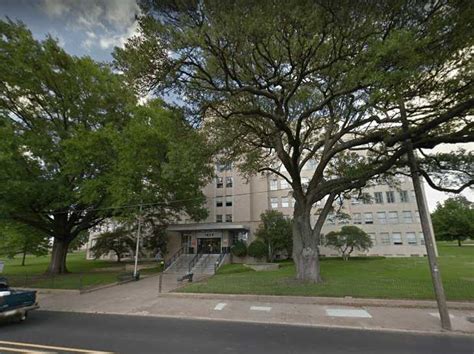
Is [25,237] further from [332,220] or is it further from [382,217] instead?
[382,217]

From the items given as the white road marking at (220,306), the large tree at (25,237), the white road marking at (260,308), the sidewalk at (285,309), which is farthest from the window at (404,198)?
the large tree at (25,237)

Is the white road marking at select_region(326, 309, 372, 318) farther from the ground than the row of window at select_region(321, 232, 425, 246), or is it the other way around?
the row of window at select_region(321, 232, 425, 246)

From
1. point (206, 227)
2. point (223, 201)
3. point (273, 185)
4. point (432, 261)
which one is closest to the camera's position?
point (432, 261)

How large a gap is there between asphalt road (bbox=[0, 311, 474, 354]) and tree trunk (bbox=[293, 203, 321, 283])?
5685mm

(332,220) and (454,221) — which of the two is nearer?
(332,220)

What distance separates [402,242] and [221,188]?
2310cm

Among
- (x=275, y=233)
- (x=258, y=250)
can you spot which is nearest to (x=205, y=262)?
(x=258, y=250)

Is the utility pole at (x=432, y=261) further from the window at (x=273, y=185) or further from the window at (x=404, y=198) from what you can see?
the window at (x=404, y=198)

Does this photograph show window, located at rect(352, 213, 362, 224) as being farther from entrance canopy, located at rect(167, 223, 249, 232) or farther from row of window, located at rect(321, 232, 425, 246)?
entrance canopy, located at rect(167, 223, 249, 232)

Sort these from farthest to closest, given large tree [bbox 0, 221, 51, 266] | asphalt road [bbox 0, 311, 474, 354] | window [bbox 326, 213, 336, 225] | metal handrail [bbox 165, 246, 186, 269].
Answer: window [bbox 326, 213, 336, 225], metal handrail [bbox 165, 246, 186, 269], large tree [bbox 0, 221, 51, 266], asphalt road [bbox 0, 311, 474, 354]

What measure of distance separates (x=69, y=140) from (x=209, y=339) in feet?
49.5

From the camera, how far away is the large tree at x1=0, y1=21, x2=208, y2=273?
15695mm

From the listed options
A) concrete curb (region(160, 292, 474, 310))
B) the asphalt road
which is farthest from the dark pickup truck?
concrete curb (region(160, 292, 474, 310))

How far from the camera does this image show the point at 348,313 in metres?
8.49
